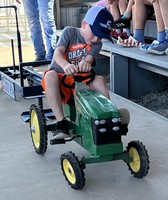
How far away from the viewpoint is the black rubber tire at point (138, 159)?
93.9 inches

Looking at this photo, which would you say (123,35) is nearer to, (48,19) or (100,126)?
(48,19)

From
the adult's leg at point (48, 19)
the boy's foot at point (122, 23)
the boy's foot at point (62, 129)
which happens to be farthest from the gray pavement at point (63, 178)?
the adult's leg at point (48, 19)

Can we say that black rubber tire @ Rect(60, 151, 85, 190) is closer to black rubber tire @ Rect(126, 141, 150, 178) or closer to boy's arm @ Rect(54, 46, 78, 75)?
black rubber tire @ Rect(126, 141, 150, 178)

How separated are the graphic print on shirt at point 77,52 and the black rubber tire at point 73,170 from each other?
660mm

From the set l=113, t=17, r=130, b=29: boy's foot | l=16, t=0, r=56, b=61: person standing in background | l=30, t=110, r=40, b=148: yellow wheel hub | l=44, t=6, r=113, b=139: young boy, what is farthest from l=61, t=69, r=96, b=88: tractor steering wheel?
l=16, t=0, r=56, b=61: person standing in background

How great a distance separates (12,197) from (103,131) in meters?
0.56

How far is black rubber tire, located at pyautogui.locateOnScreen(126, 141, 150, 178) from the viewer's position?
93.9 inches

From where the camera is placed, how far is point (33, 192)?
236 centimetres

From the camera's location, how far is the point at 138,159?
2.44 m

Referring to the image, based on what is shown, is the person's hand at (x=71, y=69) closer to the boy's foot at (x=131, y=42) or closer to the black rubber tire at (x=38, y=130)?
the black rubber tire at (x=38, y=130)

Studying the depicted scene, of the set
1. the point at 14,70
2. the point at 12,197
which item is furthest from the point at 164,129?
the point at 14,70

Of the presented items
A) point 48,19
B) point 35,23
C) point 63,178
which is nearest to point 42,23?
point 48,19

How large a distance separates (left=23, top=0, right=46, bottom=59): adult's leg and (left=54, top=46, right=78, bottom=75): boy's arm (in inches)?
101

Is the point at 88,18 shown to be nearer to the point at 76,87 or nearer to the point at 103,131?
the point at 76,87
